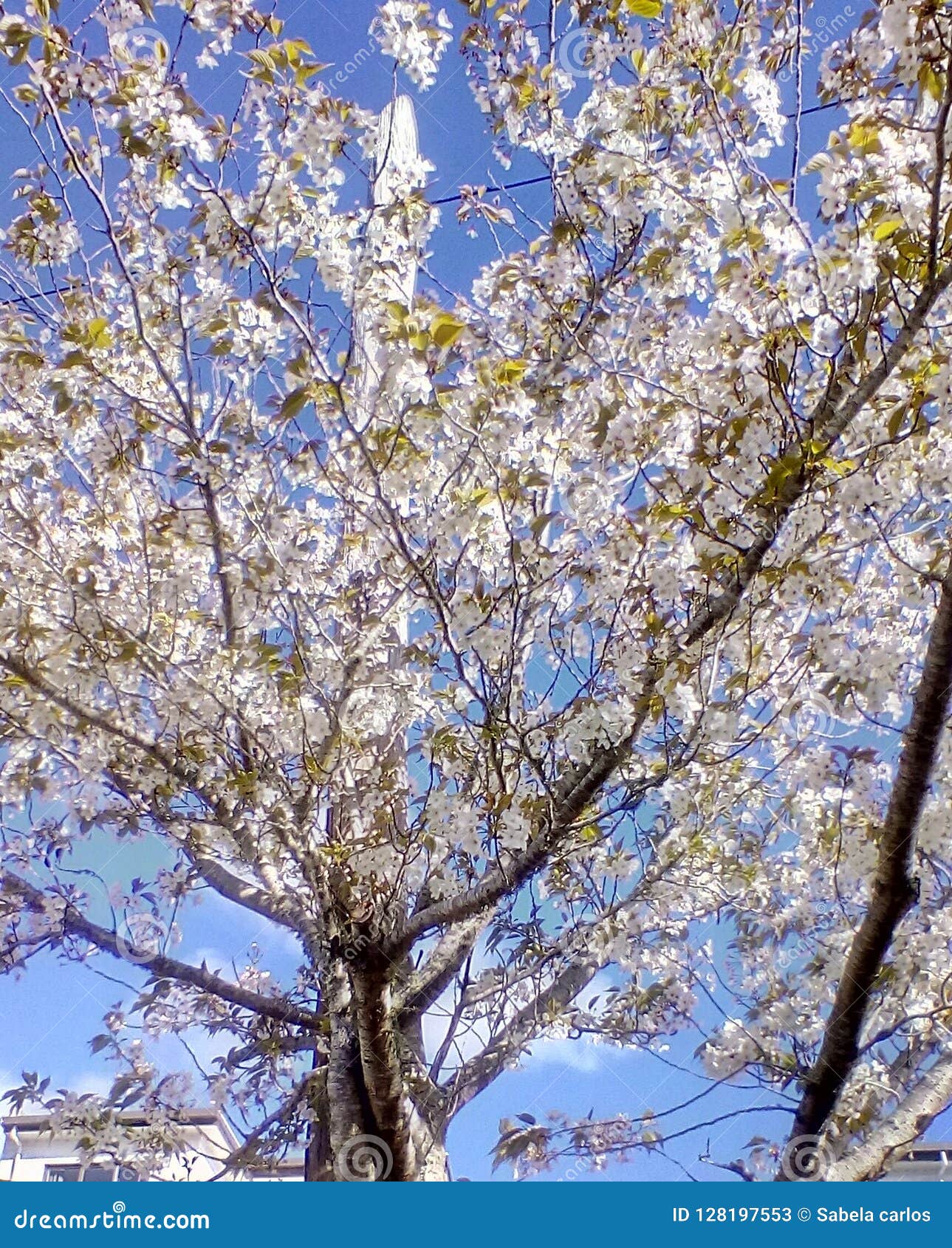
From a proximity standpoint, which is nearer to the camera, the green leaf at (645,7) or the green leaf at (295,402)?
the green leaf at (645,7)

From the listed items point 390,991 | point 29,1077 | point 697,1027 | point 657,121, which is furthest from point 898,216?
point 29,1077

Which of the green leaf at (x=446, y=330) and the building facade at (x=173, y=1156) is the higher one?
the green leaf at (x=446, y=330)

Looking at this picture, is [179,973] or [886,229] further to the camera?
[179,973]

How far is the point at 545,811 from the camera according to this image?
2047 millimetres

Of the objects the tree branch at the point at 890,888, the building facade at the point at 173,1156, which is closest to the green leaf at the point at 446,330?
the tree branch at the point at 890,888

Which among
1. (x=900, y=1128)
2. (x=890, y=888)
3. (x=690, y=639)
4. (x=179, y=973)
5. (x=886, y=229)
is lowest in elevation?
(x=900, y=1128)

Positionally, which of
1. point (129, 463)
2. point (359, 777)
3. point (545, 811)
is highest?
point (129, 463)

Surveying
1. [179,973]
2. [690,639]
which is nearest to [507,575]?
[690,639]

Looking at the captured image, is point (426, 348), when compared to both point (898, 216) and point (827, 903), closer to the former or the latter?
point (898, 216)

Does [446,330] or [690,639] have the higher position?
[446,330]

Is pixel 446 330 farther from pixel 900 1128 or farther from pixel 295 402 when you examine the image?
pixel 900 1128

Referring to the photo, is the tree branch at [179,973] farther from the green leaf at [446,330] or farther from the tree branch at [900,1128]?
the green leaf at [446,330]

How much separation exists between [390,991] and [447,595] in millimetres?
1035

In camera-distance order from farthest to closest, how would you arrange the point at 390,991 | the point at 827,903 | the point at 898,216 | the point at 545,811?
the point at 827,903 → the point at 390,991 → the point at 545,811 → the point at 898,216
